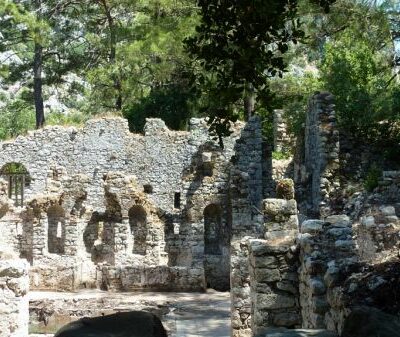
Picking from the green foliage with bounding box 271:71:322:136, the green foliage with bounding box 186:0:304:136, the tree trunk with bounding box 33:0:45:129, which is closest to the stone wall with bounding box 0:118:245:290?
the green foliage with bounding box 271:71:322:136

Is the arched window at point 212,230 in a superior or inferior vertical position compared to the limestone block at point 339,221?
superior

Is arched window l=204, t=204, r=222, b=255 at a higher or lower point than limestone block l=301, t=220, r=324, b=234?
higher

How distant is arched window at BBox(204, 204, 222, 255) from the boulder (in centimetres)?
1993

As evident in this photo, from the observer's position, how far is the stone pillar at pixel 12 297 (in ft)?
36.4

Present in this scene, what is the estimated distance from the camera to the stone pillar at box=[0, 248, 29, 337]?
11.1m

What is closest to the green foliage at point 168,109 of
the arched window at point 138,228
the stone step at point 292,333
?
the arched window at point 138,228

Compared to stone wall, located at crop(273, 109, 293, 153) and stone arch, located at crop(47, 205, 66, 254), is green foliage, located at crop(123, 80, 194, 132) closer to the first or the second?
stone wall, located at crop(273, 109, 293, 153)

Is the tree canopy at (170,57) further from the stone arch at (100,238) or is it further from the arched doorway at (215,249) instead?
the stone arch at (100,238)

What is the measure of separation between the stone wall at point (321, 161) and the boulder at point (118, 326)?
50.9ft

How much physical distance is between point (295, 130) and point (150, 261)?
6562 mm

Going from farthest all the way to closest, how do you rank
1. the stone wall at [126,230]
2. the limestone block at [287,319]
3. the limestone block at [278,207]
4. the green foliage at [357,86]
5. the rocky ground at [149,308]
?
the stone wall at [126,230], the green foliage at [357,86], the rocky ground at [149,308], the limestone block at [278,207], the limestone block at [287,319]

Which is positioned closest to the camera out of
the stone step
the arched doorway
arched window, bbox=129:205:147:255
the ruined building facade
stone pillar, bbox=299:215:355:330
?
the stone step

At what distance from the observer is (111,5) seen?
32.8 metres

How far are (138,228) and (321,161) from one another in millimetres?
6725
